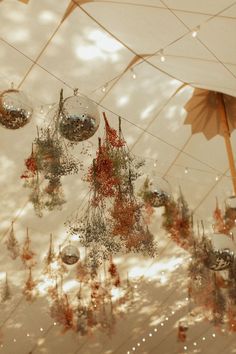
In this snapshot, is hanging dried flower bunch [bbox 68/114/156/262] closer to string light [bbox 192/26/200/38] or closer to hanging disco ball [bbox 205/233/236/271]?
hanging disco ball [bbox 205/233/236/271]

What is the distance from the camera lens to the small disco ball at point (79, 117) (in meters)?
4.56

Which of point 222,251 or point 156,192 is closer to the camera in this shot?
point 222,251

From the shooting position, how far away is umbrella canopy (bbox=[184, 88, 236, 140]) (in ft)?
24.2

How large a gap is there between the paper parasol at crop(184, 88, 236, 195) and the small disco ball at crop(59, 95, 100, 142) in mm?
2847

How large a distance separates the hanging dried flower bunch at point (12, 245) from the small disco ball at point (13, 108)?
12.7 ft

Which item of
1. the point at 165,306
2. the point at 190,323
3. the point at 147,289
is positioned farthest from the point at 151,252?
the point at 190,323

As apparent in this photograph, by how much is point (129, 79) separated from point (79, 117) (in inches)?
93.0

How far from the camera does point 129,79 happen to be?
6.77 m

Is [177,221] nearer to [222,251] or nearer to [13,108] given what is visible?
[222,251]

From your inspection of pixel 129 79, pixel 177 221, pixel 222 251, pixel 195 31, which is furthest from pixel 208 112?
pixel 195 31

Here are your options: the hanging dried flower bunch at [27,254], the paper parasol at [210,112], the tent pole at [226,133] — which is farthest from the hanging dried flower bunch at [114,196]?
the hanging dried flower bunch at [27,254]

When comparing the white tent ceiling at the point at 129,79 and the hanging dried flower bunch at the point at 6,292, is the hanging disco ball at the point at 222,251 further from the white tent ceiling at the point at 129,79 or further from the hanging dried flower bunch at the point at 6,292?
the hanging dried flower bunch at the point at 6,292

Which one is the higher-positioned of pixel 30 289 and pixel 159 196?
pixel 159 196

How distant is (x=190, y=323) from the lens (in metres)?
12.7
